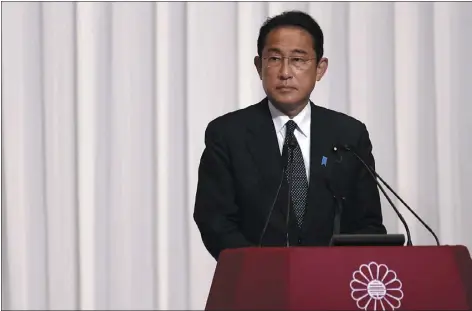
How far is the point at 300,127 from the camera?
1847mm

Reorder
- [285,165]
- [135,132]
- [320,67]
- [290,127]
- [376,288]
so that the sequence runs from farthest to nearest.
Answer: [135,132] < [320,67] < [290,127] < [285,165] < [376,288]

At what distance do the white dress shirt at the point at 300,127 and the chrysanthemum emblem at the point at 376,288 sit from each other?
22.2 inches

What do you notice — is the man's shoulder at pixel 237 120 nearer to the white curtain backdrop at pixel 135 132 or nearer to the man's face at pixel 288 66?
the man's face at pixel 288 66

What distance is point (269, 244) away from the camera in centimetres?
179

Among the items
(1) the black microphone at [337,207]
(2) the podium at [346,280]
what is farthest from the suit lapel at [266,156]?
(2) the podium at [346,280]

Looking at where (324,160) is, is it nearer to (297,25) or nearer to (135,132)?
(297,25)

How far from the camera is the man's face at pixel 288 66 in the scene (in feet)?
5.90

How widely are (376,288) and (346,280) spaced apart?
5 cm

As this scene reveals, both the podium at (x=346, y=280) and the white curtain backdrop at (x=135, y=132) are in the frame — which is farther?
the white curtain backdrop at (x=135, y=132)

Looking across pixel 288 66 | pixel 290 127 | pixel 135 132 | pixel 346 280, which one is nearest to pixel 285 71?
pixel 288 66

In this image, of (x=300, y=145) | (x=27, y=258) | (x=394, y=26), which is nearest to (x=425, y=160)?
(x=394, y=26)

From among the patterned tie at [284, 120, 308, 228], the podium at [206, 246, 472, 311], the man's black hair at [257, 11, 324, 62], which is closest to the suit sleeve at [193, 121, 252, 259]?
the patterned tie at [284, 120, 308, 228]

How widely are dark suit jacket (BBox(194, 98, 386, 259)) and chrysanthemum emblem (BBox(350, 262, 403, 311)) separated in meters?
0.48

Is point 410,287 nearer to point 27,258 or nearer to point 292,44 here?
point 292,44
